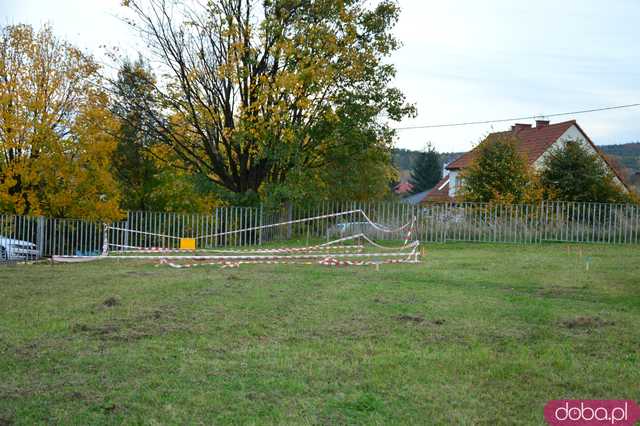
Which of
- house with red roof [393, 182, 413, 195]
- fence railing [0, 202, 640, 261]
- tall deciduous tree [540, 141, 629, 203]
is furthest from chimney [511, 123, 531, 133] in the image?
fence railing [0, 202, 640, 261]

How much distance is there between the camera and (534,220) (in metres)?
25.1

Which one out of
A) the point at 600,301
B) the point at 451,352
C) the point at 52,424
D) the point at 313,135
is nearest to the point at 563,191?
the point at 313,135

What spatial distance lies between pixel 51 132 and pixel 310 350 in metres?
24.6

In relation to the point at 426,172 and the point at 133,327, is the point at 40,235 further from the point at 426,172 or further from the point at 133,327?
the point at 426,172

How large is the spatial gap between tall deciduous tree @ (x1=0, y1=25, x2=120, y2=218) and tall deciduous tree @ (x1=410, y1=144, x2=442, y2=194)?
5982cm

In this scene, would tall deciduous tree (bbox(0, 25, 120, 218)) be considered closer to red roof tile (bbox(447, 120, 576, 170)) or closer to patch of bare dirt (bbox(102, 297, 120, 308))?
patch of bare dirt (bbox(102, 297, 120, 308))

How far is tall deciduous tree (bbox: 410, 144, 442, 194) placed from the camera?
281 feet

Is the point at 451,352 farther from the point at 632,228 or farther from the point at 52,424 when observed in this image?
the point at 632,228

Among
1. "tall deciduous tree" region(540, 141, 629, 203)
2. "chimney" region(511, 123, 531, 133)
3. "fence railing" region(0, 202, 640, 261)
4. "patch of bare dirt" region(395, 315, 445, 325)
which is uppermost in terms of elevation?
"chimney" region(511, 123, 531, 133)

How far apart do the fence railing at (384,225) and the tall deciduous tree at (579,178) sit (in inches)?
282

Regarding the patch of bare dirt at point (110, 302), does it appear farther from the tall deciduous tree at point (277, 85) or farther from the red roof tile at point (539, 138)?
the red roof tile at point (539, 138)

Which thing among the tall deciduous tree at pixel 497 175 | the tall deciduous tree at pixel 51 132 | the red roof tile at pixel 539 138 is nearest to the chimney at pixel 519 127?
the red roof tile at pixel 539 138

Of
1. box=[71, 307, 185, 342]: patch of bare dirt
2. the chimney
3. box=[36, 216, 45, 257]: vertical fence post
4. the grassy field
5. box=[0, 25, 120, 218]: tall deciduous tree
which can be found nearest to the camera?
the grassy field

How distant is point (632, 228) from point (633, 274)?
12.0m
